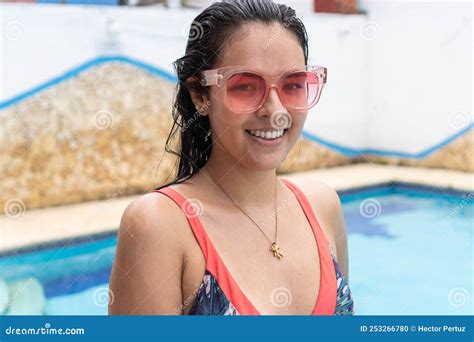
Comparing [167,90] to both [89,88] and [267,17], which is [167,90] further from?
[267,17]

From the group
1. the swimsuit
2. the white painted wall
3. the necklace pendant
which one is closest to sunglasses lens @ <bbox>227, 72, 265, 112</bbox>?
the swimsuit

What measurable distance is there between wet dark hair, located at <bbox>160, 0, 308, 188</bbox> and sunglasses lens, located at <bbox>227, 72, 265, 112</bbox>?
9cm

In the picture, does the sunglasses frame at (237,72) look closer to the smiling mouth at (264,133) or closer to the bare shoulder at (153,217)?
the smiling mouth at (264,133)

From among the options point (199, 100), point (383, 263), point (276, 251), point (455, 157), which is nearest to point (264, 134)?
point (199, 100)

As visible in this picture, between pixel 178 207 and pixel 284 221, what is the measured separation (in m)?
0.35

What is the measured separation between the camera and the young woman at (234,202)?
4.77 ft

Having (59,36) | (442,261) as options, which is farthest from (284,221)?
(59,36)

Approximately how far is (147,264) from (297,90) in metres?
0.53

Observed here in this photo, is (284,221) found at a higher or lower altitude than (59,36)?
higher

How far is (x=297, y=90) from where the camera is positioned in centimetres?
155

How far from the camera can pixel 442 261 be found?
7.09 meters

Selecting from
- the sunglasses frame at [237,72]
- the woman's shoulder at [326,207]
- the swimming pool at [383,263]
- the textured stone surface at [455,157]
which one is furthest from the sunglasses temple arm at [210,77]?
the textured stone surface at [455,157]

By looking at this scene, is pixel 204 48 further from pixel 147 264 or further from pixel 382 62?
pixel 382 62

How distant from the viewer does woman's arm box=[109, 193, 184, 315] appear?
4.66 ft
